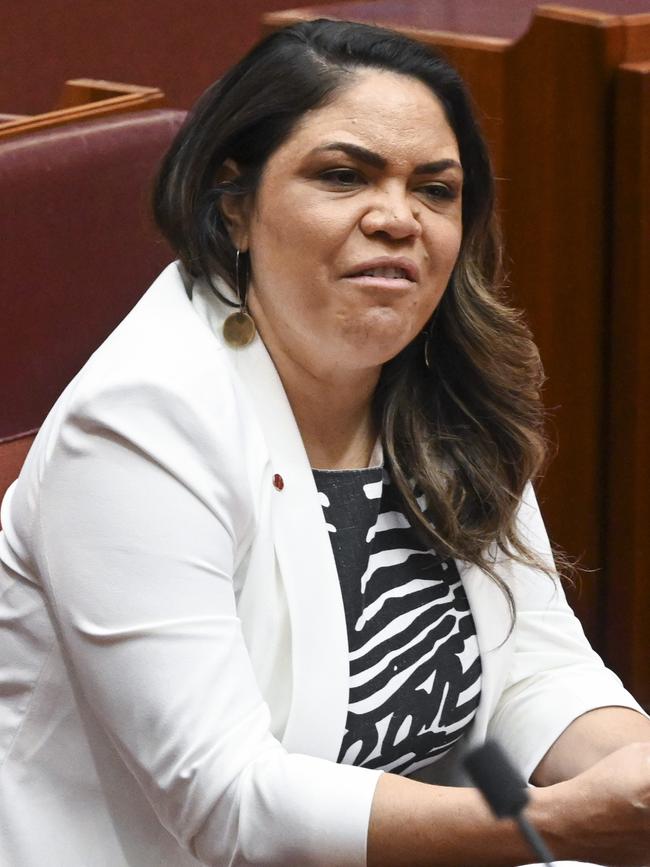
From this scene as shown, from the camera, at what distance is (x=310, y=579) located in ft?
3.02

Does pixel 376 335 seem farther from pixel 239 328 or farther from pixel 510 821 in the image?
pixel 510 821

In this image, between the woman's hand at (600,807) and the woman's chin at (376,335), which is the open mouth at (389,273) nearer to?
the woman's chin at (376,335)

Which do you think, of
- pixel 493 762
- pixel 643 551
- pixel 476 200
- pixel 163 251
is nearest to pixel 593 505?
pixel 643 551

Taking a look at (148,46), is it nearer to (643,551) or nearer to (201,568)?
(643,551)

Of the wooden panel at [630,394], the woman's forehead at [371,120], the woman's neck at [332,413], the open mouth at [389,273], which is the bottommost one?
the wooden panel at [630,394]

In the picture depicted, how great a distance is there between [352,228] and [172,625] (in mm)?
285

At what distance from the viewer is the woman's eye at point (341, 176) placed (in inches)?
37.1

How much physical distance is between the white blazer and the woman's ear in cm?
5

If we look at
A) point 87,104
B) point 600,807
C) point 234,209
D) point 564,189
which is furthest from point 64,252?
point 600,807

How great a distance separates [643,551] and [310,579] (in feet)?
2.72

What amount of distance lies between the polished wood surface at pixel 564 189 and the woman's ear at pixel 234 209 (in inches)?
26.3

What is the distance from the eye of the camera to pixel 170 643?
32.4 inches

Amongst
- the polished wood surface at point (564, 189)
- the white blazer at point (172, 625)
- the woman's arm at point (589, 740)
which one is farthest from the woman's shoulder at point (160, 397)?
the polished wood surface at point (564, 189)

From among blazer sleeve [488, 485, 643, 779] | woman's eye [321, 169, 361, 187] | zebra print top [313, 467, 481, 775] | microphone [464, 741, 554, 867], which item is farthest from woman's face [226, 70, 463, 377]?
microphone [464, 741, 554, 867]
